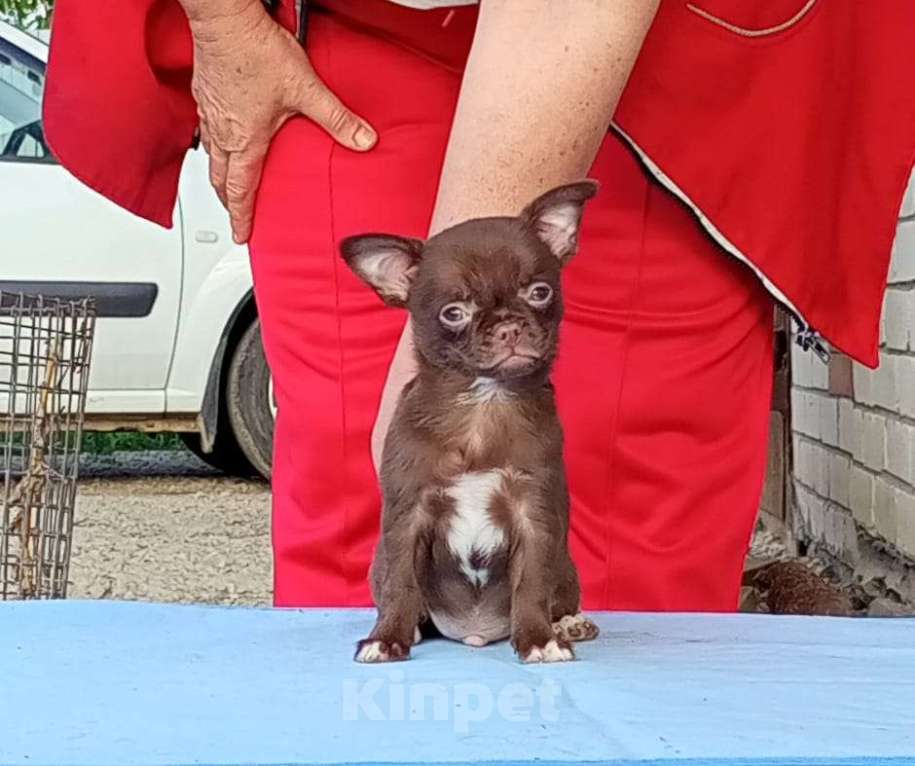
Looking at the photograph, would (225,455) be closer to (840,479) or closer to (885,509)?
(840,479)

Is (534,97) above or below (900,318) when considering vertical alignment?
above

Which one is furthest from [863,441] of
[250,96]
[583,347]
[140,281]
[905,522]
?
Result: [140,281]

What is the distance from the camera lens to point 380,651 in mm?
1343

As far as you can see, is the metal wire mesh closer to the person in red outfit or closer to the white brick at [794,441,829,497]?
the person in red outfit

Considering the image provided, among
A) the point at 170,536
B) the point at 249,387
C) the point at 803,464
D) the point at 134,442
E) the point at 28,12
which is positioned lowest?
the point at 134,442

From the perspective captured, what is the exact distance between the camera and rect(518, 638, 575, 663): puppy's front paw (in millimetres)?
1338

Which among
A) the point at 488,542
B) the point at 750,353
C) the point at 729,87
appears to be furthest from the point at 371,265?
the point at 750,353

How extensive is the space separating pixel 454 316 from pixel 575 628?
338mm

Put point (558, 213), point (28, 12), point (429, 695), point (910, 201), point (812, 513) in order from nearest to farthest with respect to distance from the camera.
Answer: point (429, 695), point (558, 213), point (910, 201), point (812, 513), point (28, 12)

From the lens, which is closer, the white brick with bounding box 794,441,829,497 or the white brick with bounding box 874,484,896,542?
the white brick with bounding box 874,484,896,542

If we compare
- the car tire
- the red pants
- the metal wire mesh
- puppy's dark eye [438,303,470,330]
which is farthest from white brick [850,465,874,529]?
the car tire

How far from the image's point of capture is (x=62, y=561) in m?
3.37

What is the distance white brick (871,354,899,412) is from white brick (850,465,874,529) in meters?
0.22

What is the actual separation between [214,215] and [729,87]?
5166mm
